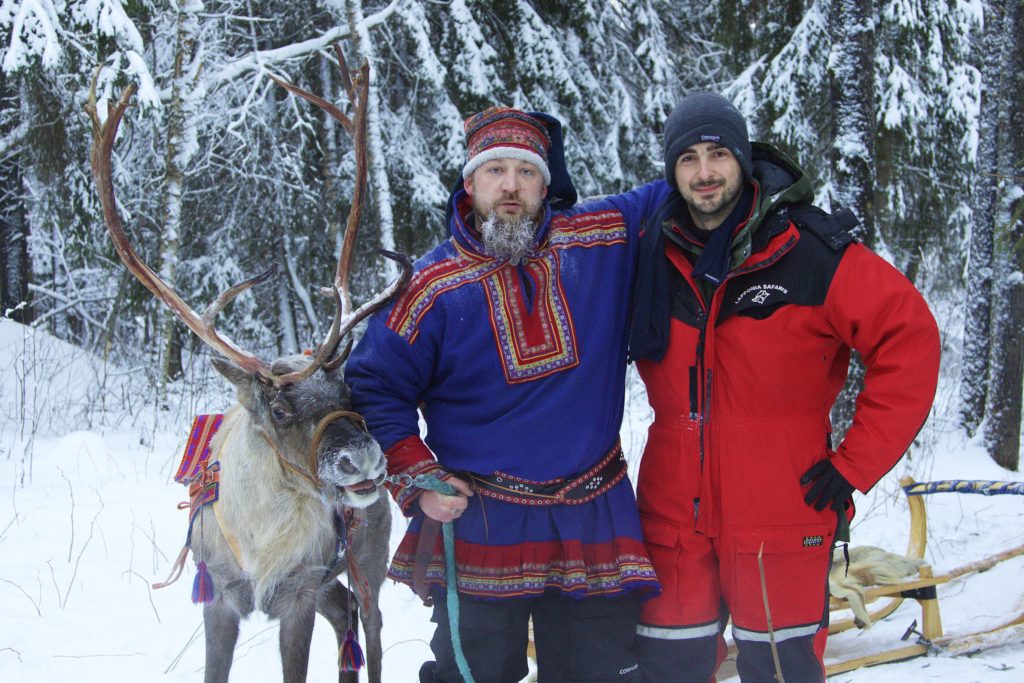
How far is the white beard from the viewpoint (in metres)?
2.61

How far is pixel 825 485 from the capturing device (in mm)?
2354

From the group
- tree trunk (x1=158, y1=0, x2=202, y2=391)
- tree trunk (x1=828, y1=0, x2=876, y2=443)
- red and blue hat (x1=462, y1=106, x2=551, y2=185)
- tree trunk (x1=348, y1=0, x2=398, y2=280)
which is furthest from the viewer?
tree trunk (x1=348, y1=0, x2=398, y2=280)

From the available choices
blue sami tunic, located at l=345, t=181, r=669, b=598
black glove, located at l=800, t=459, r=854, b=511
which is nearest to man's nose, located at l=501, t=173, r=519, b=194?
blue sami tunic, located at l=345, t=181, r=669, b=598

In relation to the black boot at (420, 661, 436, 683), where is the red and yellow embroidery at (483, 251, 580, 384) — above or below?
above

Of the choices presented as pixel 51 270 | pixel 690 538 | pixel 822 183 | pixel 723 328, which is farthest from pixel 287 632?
pixel 51 270

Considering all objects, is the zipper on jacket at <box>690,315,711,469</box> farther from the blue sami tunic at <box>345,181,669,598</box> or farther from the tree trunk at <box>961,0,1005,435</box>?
the tree trunk at <box>961,0,1005,435</box>

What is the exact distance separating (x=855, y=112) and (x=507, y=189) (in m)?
4.74

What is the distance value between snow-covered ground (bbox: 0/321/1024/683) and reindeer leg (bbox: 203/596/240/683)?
2.06ft

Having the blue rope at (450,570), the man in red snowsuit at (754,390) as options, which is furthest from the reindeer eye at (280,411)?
the man in red snowsuit at (754,390)

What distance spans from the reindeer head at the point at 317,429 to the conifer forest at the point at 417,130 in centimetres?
504

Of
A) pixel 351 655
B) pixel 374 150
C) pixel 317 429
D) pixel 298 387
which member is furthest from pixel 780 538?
pixel 374 150

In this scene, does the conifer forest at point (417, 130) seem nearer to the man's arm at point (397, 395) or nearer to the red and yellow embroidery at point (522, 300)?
the red and yellow embroidery at point (522, 300)

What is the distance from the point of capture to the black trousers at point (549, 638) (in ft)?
8.29

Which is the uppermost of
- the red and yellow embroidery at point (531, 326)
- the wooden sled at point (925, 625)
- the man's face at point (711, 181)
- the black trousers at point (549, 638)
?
the man's face at point (711, 181)
